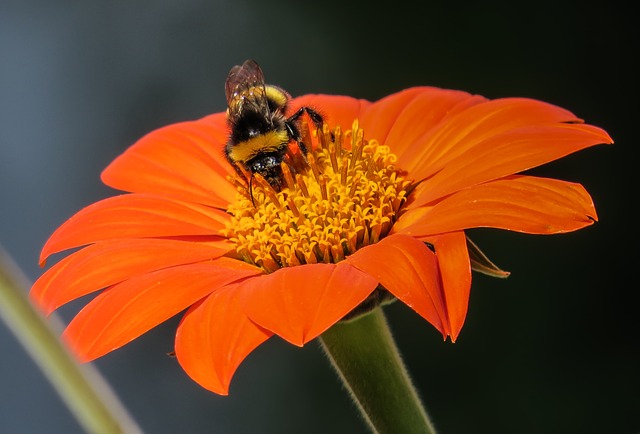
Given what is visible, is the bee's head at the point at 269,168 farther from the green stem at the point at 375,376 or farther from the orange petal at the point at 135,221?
the green stem at the point at 375,376

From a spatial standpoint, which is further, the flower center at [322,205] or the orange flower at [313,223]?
the flower center at [322,205]

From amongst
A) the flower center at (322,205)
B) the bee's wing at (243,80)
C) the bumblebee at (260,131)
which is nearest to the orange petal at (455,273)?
the flower center at (322,205)

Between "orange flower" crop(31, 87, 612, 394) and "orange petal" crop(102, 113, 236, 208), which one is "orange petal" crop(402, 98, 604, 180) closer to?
"orange flower" crop(31, 87, 612, 394)

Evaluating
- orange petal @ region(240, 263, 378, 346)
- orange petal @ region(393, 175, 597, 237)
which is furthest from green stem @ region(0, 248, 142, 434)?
orange petal @ region(393, 175, 597, 237)

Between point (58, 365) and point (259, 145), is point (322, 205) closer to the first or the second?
point (259, 145)

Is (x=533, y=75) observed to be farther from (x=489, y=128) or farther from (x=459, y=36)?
(x=489, y=128)

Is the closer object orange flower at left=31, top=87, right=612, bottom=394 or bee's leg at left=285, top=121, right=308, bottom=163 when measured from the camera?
orange flower at left=31, top=87, right=612, bottom=394

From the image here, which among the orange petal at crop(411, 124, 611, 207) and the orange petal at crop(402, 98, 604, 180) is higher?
the orange petal at crop(402, 98, 604, 180)
